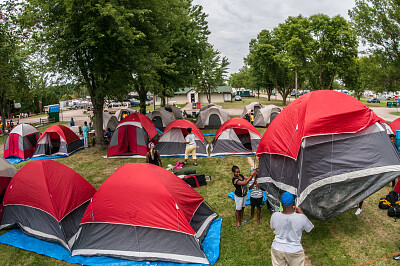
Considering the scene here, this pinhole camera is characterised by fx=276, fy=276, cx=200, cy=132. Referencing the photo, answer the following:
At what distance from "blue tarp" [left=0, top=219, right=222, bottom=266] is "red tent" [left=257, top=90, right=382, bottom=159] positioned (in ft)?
8.03

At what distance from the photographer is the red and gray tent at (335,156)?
18.7ft

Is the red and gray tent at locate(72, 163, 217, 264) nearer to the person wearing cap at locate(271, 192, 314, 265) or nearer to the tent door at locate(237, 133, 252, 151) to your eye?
the person wearing cap at locate(271, 192, 314, 265)

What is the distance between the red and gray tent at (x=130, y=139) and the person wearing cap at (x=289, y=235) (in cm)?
1003

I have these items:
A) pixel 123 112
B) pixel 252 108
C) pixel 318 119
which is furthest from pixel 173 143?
pixel 123 112

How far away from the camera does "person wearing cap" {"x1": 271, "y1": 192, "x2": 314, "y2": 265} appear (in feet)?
12.2

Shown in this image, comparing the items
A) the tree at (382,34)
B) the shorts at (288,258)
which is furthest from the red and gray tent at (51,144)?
the tree at (382,34)

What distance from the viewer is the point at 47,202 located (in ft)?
19.6

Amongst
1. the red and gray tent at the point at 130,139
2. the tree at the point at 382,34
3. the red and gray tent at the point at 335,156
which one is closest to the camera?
the red and gray tent at the point at 335,156

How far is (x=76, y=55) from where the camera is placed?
523 inches

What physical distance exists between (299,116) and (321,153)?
0.98 m

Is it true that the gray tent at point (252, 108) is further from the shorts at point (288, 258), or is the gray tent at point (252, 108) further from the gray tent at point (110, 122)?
the shorts at point (288, 258)

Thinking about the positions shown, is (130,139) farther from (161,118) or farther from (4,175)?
(161,118)

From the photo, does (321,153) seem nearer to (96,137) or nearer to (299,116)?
(299,116)

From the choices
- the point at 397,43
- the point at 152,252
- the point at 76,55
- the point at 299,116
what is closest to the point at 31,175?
the point at 152,252
